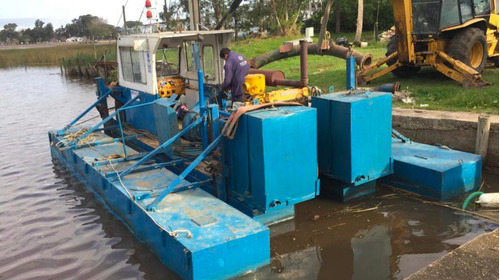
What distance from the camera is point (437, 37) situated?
1111 cm

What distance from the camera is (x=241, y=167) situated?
586 centimetres

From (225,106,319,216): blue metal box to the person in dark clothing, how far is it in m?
1.83

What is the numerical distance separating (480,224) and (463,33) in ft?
21.9

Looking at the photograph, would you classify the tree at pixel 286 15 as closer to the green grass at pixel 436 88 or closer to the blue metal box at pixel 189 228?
the green grass at pixel 436 88

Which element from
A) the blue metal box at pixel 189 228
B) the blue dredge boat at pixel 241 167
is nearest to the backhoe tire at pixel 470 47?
the blue dredge boat at pixel 241 167

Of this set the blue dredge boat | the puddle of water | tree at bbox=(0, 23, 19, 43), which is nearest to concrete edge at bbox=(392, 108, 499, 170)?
the blue dredge boat

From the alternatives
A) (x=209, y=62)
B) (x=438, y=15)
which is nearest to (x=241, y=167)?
(x=209, y=62)

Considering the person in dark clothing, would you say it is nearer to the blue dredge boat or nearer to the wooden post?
the blue dredge boat

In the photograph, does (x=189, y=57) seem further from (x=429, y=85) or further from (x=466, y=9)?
(x=466, y=9)

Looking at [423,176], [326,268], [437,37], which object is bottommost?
[326,268]

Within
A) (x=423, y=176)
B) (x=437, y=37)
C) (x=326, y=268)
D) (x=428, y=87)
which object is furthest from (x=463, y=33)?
(x=326, y=268)

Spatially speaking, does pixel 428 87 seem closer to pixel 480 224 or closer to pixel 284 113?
pixel 480 224

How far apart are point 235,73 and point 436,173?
3.35 meters

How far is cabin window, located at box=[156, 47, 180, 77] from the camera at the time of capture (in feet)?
29.9
